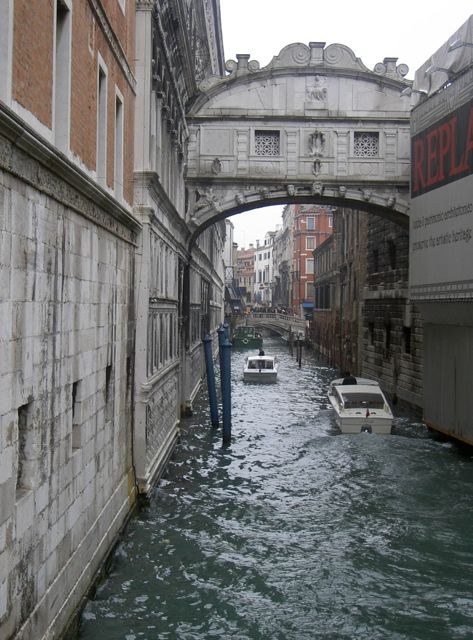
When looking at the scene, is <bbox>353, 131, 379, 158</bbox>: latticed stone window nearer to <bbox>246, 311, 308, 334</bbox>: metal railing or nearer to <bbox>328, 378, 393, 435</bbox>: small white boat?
<bbox>328, 378, 393, 435</bbox>: small white boat

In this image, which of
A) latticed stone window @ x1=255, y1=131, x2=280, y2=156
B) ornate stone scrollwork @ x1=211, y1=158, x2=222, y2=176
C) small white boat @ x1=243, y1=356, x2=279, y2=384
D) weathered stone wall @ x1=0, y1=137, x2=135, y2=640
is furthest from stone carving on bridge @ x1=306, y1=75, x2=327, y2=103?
small white boat @ x1=243, y1=356, x2=279, y2=384

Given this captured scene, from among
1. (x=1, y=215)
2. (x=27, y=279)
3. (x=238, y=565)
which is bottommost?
(x=238, y=565)

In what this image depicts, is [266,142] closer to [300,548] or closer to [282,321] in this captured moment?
[300,548]

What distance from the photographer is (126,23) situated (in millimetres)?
9953

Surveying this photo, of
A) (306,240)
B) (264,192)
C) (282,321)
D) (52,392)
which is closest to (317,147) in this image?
(264,192)

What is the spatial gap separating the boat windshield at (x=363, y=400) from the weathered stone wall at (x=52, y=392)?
423 inches

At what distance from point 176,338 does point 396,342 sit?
31.0ft

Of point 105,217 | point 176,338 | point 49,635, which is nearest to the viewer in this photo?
point 49,635

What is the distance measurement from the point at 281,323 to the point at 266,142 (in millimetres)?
48784

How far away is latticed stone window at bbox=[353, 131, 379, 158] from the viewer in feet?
63.0

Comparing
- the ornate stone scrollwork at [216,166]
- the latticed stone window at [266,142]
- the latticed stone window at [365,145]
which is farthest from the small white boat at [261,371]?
the latticed stone window at [365,145]

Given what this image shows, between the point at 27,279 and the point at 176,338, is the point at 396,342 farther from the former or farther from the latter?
the point at 27,279

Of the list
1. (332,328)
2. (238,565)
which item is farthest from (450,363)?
(332,328)

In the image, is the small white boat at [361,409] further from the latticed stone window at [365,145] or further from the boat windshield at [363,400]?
the latticed stone window at [365,145]
